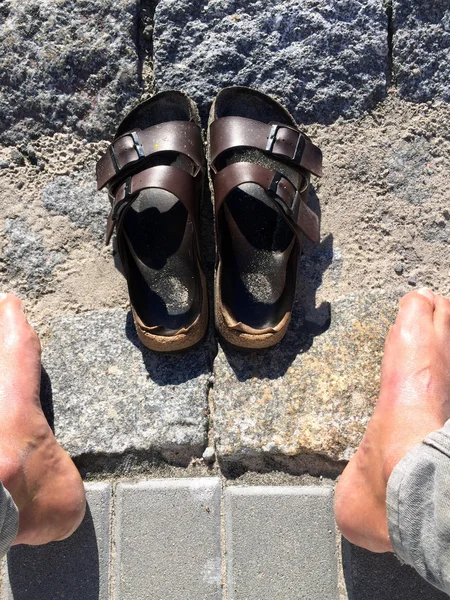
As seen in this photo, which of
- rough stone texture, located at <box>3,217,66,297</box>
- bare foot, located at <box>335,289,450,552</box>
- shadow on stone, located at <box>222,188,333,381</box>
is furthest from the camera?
rough stone texture, located at <box>3,217,66,297</box>

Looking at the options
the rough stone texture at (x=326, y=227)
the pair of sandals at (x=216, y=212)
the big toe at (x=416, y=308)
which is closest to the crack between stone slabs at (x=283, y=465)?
the rough stone texture at (x=326, y=227)

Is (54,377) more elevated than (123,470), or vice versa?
(54,377)

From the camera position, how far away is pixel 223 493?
1.61m

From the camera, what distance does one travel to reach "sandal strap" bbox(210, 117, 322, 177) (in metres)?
1.68

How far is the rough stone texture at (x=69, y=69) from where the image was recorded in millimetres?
1879

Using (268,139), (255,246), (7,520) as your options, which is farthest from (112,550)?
(268,139)

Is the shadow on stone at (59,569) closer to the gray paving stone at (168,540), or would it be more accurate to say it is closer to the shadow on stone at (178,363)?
the gray paving stone at (168,540)

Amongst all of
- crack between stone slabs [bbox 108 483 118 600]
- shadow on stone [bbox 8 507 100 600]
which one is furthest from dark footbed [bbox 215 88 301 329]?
shadow on stone [bbox 8 507 100 600]

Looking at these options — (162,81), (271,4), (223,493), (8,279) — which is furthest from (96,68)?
(223,493)

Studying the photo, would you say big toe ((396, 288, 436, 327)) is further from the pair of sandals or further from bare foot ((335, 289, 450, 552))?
the pair of sandals

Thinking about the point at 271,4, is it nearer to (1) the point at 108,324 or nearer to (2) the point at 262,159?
(2) the point at 262,159

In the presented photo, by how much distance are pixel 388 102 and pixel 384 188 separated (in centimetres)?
26

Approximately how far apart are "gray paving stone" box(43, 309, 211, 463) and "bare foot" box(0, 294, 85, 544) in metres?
0.07

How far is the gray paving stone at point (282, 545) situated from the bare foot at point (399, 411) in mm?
78
